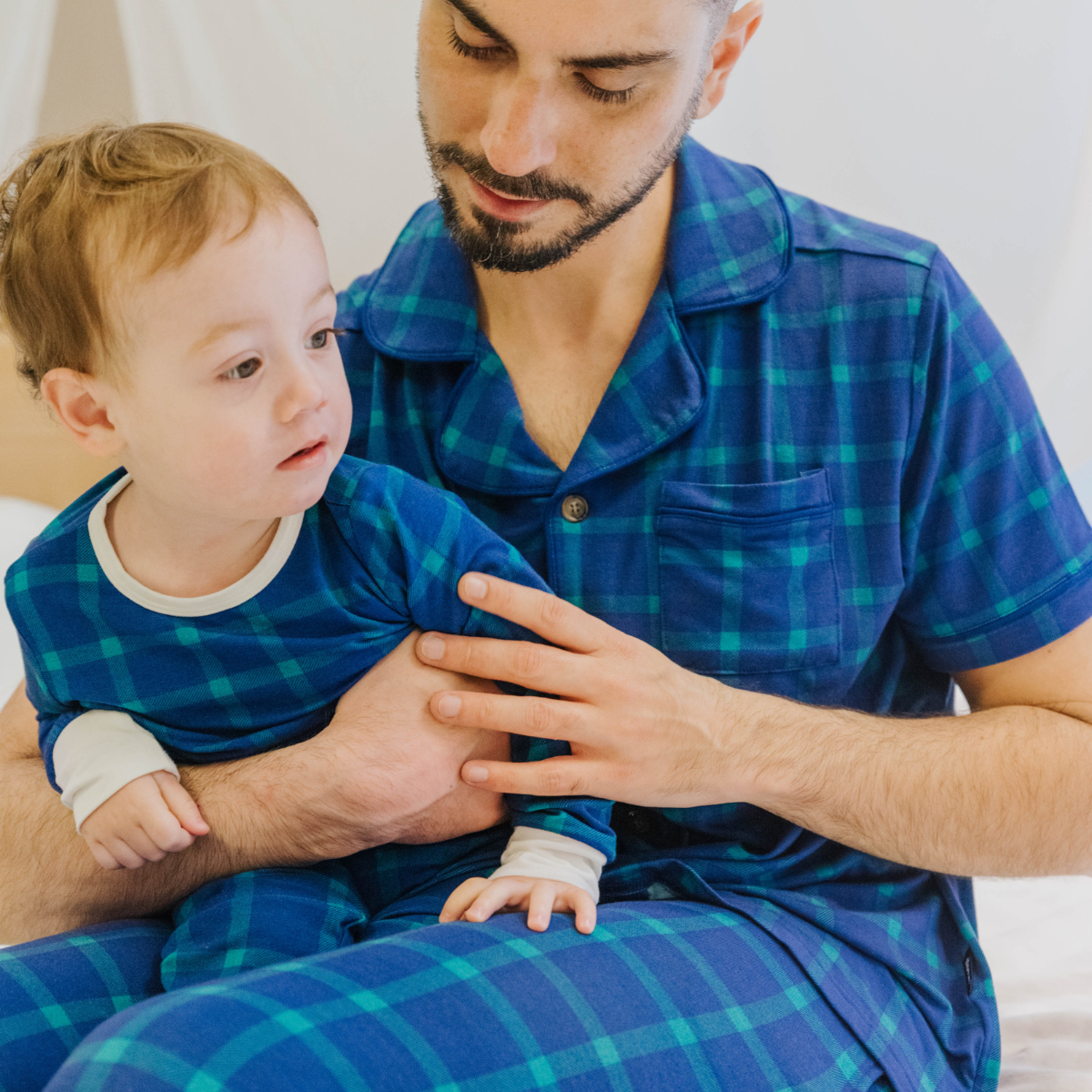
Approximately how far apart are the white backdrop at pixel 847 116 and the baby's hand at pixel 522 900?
125cm

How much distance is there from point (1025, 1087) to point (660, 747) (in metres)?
0.56

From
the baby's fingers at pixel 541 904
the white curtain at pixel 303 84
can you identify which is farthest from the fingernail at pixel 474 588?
the white curtain at pixel 303 84

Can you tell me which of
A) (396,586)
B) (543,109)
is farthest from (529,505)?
(543,109)

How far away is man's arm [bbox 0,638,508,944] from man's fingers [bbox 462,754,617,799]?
0.04 m

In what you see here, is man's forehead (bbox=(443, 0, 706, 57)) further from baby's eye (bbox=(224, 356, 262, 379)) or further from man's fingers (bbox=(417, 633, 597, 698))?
man's fingers (bbox=(417, 633, 597, 698))

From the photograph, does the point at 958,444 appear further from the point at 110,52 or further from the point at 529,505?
the point at 110,52

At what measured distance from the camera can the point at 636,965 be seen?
0.97 metres

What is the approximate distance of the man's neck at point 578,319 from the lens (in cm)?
125

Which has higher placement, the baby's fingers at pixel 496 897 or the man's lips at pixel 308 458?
the man's lips at pixel 308 458

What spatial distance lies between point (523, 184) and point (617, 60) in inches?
5.8

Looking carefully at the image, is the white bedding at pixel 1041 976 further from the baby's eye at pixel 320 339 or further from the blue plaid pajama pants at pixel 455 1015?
the baby's eye at pixel 320 339

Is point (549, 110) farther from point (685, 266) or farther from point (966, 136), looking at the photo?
point (966, 136)

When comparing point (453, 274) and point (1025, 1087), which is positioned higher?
point (453, 274)

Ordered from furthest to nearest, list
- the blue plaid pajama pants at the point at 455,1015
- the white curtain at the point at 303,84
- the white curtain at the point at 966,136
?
the white curtain at the point at 303,84, the white curtain at the point at 966,136, the blue plaid pajama pants at the point at 455,1015
